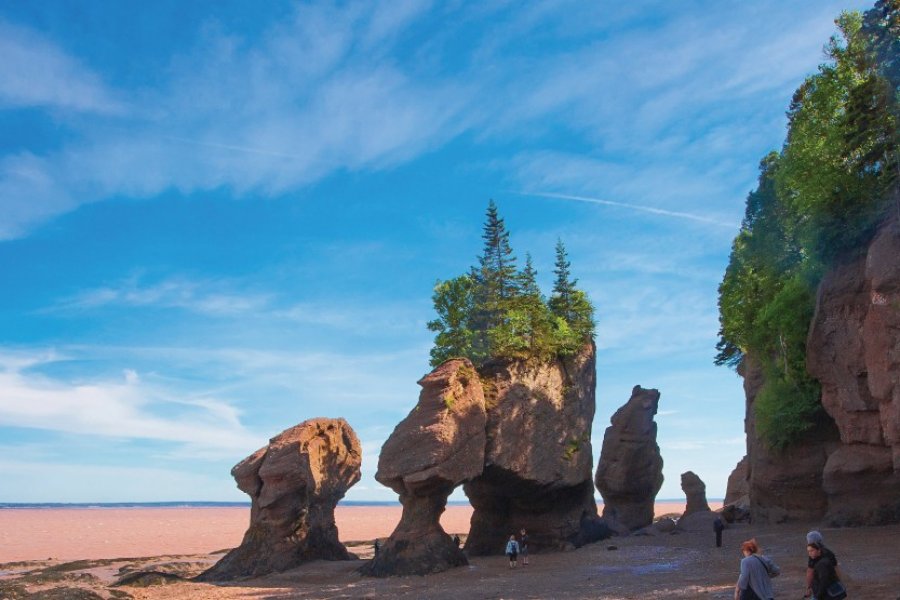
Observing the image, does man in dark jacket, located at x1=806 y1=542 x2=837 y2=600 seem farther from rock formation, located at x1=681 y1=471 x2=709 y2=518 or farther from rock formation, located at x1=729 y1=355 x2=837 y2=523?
rock formation, located at x1=681 y1=471 x2=709 y2=518

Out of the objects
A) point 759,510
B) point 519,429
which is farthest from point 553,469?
point 759,510

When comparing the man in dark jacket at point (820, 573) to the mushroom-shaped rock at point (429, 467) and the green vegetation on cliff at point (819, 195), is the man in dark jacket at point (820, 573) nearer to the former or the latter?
the green vegetation on cliff at point (819, 195)

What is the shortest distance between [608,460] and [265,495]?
26.3 m

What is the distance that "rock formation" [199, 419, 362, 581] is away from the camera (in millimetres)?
36656

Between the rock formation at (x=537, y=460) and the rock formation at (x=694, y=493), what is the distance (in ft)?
56.4

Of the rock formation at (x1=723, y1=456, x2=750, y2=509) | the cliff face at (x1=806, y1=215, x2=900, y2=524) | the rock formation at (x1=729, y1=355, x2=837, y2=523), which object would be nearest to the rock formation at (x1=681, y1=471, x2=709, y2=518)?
the rock formation at (x1=723, y1=456, x2=750, y2=509)

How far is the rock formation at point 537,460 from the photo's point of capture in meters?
37.9

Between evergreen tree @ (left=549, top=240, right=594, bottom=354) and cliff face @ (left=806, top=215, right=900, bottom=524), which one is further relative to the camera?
evergreen tree @ (left=549, top=240, right=594, bottom=354)

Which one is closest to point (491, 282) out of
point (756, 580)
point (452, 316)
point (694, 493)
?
point (452, 316)

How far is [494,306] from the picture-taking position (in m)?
44.5

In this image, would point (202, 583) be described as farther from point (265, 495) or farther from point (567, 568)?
point (567, 568)

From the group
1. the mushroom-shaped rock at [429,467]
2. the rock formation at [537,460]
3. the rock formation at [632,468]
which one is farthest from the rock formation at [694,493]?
the mushroom-shaped rock at [429,467]

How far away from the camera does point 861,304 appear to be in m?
30.3

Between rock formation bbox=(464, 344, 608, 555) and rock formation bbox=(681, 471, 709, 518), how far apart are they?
17193 mm
